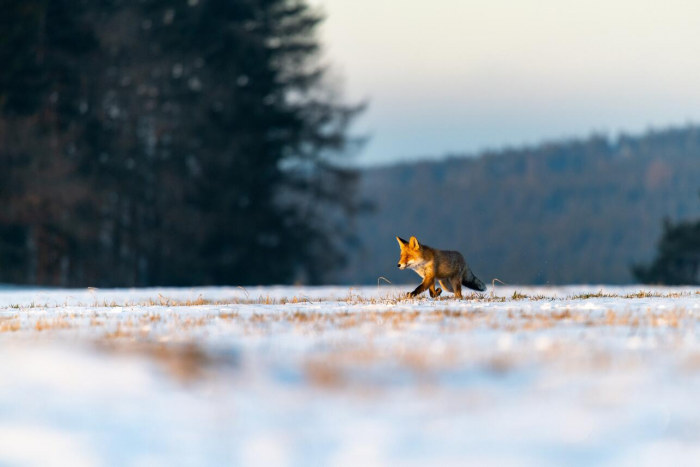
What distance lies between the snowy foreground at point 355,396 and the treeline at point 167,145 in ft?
77.6

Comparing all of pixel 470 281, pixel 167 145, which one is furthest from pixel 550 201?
pixel 470 281

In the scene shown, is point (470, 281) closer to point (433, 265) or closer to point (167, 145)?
point (433, 265)

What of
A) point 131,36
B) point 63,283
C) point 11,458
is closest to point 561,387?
point 11,458

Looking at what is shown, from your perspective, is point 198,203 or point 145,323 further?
point 198,203

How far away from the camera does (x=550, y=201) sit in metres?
118

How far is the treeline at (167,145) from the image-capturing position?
31.5 metres

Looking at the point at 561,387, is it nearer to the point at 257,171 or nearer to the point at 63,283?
the point at 63,283

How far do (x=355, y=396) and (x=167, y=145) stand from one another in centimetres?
3287

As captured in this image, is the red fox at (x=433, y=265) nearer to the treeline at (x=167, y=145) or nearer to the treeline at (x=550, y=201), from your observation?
the treeline at (x=167, y=145)

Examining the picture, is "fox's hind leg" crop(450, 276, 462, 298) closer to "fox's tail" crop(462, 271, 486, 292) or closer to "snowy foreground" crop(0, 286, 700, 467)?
"fox's tail" crop(462, 271, 486, 292)

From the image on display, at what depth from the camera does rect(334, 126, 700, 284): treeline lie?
346 feet

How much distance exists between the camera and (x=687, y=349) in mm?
8055

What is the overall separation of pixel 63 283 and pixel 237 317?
23.8 m

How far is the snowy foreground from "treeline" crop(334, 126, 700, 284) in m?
84.0
